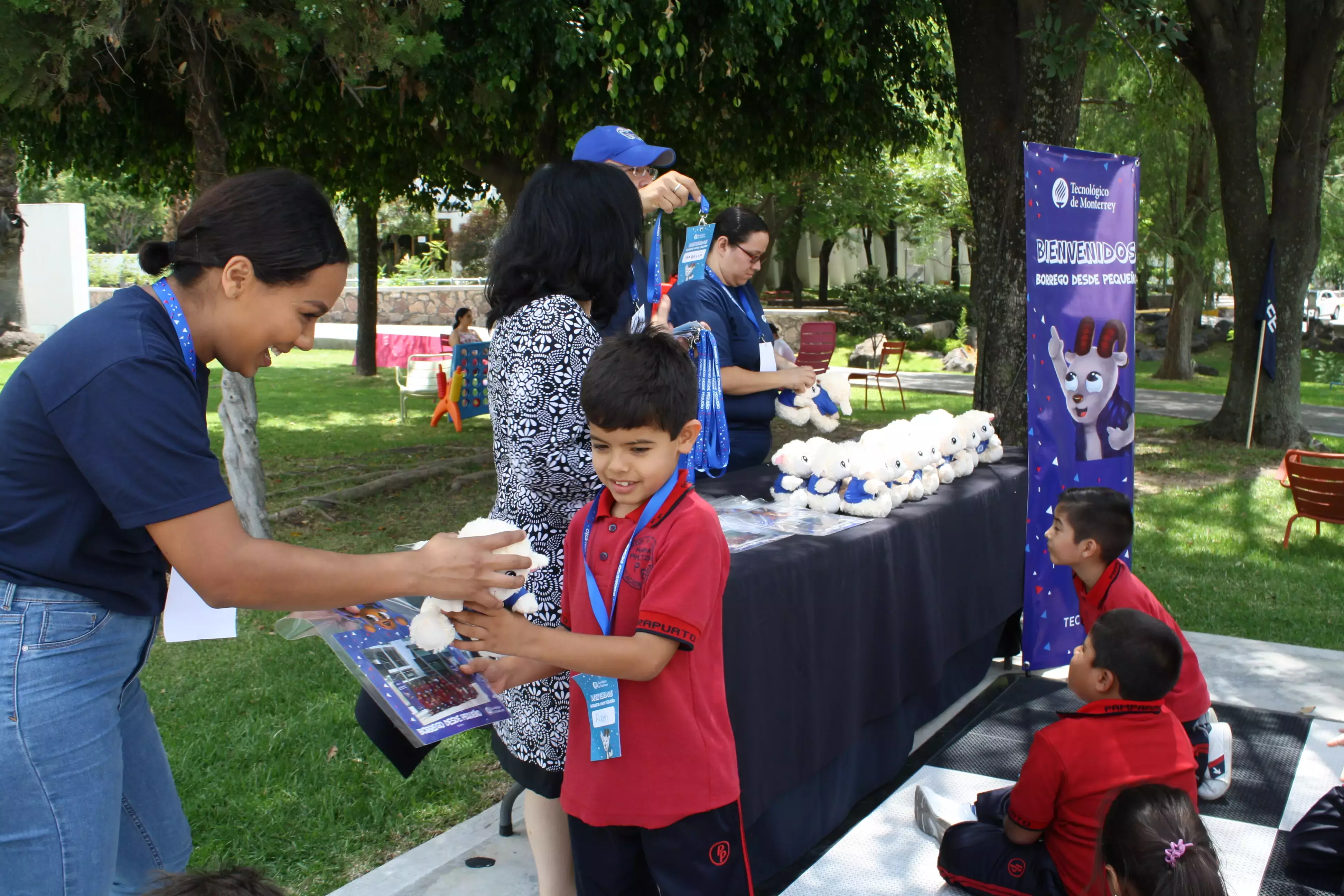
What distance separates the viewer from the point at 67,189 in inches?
1528

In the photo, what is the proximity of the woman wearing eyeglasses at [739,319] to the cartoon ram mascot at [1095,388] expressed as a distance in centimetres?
126

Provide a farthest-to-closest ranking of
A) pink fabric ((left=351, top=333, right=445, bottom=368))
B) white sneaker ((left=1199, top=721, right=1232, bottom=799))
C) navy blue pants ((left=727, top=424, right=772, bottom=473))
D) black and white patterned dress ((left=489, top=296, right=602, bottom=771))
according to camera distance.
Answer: pink fabric ((left=351, top=333, right=445, bottom=368))
navy blue pants ((left=727, top=424, right=772, bottom=473))
white sneaker ((left=1199, top=721, right=1232, bottom=799))
black and white patterned dress ((left=489, top=296, right=602, bottom=771))

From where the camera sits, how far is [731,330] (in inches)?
154

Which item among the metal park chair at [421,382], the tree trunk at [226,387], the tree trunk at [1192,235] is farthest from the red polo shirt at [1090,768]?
the tree trunk at [1192,235]

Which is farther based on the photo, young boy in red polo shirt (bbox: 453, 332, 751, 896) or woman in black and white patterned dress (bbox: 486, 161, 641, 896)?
woman in black and white patterned dress (bbox: 486, 161, 641, 896)

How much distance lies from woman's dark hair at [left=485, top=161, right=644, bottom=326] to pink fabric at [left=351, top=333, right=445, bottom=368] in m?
16.1

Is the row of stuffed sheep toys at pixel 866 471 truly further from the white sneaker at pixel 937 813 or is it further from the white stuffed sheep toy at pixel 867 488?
the white sneaker at pixel 937 813

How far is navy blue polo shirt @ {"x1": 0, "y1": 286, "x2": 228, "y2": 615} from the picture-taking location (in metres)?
1.44

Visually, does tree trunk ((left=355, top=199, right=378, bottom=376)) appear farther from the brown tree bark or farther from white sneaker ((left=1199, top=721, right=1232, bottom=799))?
white sneaker ((left=1199, top=721, right=1232, bottom=799))

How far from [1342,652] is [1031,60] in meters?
4.35

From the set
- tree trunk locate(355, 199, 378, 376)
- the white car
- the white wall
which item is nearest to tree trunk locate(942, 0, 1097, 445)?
tree trunk locate(355, 199, 378, 376)

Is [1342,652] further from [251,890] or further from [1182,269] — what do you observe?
[1182,269]

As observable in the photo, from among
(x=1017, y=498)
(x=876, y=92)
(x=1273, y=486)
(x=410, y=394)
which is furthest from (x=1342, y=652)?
(x=410, y=394)

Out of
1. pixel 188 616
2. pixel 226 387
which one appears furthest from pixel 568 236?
pixel 226 387
